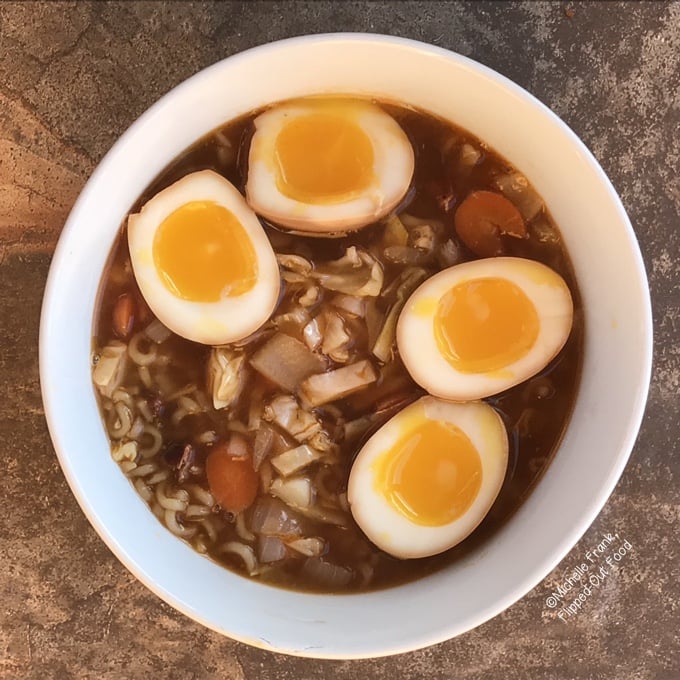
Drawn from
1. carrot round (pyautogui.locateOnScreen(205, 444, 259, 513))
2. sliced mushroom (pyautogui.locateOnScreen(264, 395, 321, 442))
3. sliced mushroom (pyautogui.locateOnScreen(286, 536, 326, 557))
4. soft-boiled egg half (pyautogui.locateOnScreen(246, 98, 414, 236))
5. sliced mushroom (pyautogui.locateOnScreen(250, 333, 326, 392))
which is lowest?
sliced mushroom (pyautogui.locateOnScreen(286, 536, 326, 557))

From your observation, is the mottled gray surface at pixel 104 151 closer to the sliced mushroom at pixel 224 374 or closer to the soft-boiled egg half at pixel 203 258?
the soft-boiled egg half at pixel 203 258

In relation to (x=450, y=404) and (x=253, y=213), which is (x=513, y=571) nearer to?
(x=450, y=404)

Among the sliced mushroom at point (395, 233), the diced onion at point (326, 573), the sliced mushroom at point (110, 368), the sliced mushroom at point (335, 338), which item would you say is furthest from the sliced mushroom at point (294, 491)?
the sliced mushroom at point (395, 233)

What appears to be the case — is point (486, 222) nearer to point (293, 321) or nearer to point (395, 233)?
point (395, 233)

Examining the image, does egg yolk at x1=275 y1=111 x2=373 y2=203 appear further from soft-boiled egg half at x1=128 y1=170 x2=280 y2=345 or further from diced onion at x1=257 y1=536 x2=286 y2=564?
diced onion at x1=257 y1=536 x2=286 y2=564

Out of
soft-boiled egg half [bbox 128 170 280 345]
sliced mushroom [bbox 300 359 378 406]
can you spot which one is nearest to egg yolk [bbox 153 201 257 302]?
soft-boiled egg half [bbox 128 170 280 345]
